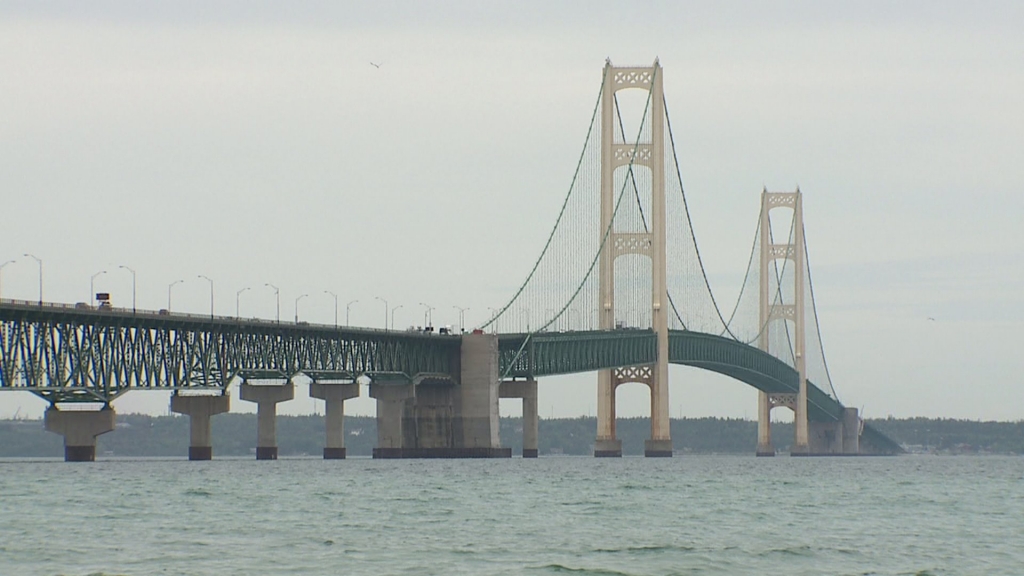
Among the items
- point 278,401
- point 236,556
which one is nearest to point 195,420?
point 278,401

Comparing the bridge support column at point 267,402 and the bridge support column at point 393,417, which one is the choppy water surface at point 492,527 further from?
the bridge support column at point 393,417

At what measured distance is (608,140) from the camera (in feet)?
468

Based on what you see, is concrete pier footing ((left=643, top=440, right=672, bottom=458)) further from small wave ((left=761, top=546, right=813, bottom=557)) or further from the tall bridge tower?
small wave ((left=761, top=546, right=813, bottom=557))

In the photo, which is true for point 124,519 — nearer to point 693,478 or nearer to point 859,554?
point 859,554

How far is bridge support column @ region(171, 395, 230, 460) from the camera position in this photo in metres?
113

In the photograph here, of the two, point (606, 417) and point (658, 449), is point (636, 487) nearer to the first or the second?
point (606, 417)

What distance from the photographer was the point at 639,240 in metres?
142

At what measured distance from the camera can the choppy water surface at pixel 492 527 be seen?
3950cm

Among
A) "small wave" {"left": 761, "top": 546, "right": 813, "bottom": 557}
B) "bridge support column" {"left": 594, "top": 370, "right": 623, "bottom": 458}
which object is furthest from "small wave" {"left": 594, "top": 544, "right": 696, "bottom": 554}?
"bridge support column" {"left": 594, "top": 370, "right": 623, "bottom": 458}

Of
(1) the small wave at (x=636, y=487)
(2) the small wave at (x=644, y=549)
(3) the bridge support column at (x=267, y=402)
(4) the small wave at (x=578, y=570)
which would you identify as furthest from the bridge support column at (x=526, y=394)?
(4) the small wave at (x=578, y=570)

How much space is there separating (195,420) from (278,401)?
897cm

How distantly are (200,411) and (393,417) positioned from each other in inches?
946

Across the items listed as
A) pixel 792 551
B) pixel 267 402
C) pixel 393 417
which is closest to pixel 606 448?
pixel 393 417

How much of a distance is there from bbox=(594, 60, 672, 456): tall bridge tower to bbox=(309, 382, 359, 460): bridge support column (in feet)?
71.1
